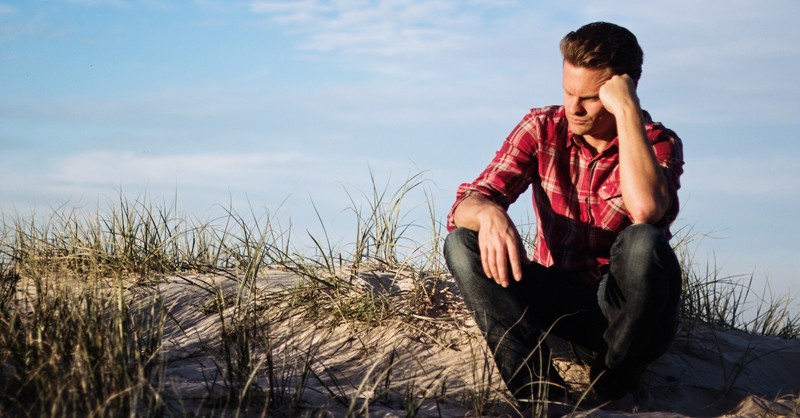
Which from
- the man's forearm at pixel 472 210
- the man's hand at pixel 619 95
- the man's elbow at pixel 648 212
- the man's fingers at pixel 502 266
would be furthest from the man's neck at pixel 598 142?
the man's fingers at pixel 502 266

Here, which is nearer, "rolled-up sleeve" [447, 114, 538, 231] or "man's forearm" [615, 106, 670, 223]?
"man's forearm" [615, 106, 670, 223]

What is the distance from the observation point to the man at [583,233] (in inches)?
130

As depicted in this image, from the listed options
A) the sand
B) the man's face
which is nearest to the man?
the man's face

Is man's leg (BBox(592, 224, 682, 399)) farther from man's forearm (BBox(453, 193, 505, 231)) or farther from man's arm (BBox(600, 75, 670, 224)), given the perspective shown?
man's forearm (BBox(453, 193, 505, 231))

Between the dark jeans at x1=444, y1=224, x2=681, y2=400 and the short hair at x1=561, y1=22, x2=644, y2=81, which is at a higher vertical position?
the short hair at x1=561, y1=22, x2=644, y2=81

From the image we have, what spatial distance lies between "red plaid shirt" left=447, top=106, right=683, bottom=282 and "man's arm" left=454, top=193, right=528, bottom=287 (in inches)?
13.7

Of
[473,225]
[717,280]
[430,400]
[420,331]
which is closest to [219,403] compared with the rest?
[430,400]

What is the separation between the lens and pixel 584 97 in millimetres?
3621

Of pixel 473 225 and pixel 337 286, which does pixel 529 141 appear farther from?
pixel 337 286

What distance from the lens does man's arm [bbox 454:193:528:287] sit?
3.20m

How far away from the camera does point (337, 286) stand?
435 cm

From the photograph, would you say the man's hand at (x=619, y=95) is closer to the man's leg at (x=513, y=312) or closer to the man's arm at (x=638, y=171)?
the man's arm at (x=638, y=171)

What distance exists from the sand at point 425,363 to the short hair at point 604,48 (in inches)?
51.6

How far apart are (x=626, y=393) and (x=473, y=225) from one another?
111cm
